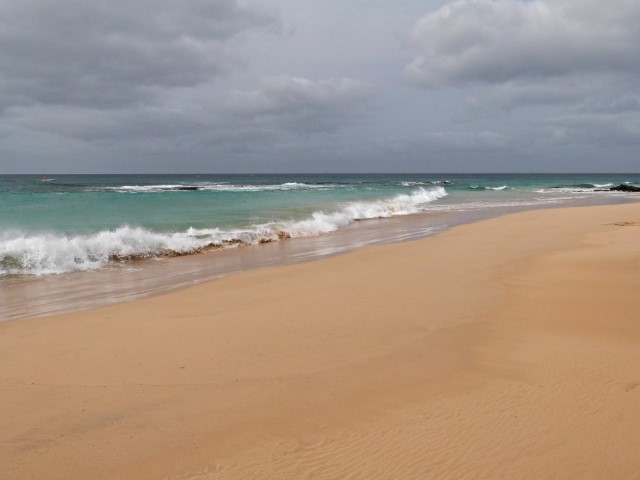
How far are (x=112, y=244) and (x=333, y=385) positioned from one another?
8.75 meters

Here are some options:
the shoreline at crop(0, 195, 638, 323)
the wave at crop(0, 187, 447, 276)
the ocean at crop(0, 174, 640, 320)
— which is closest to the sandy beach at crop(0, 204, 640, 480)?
the shoreline at crop(0, 195, 638, 323)

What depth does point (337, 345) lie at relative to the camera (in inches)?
187

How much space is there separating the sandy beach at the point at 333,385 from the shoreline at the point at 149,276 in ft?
2.81

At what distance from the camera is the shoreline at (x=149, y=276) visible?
688cm

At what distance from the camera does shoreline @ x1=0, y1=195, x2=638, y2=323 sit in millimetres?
6883

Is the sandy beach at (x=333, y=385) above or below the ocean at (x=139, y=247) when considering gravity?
below

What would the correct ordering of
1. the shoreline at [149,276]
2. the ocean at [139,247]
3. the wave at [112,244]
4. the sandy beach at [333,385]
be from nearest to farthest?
the sandy beach at [333,385] → the shoreline at [149,276] → the ocean at [139,247] → the wave at [112,244]

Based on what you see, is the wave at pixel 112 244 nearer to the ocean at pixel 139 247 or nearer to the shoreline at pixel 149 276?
the ocean at pixel 139 247

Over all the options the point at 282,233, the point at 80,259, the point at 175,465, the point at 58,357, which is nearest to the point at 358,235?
the point at 282,233

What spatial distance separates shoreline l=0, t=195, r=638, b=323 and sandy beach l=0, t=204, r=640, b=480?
86 cm

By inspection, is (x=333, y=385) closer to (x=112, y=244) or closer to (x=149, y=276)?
(x=149, y=276)

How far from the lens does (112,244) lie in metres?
11.1

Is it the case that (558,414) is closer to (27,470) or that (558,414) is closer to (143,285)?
(27,470)

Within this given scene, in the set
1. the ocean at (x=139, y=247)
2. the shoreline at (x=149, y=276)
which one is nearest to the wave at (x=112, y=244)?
the ocean at (x=139, y=247)
